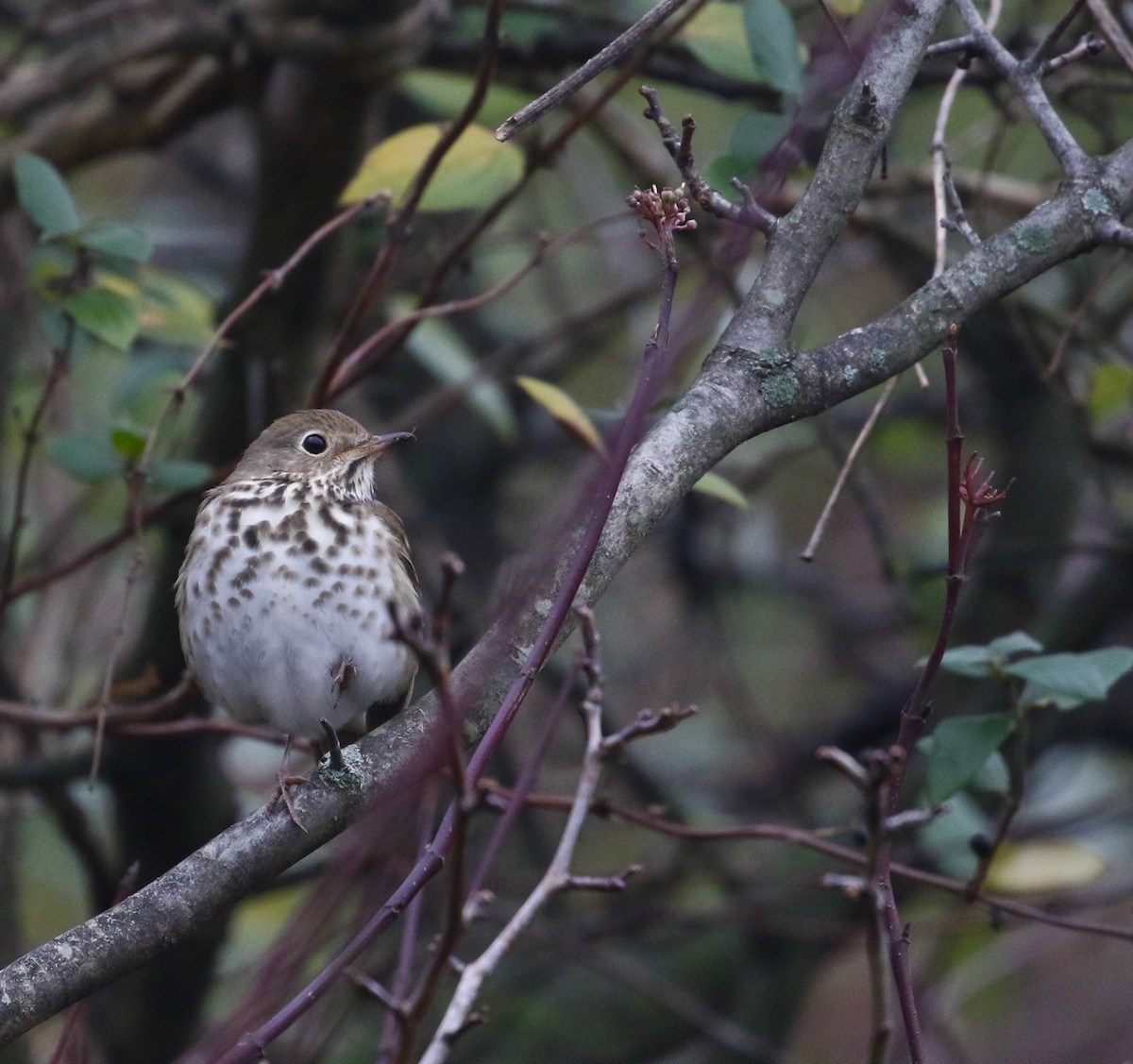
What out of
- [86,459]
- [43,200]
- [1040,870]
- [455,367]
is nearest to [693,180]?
[43,200]

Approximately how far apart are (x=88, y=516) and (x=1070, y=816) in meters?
3.36

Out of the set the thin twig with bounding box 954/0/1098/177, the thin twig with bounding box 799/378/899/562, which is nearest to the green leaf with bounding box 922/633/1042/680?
the thin twig with bounding box 799/378/899/562

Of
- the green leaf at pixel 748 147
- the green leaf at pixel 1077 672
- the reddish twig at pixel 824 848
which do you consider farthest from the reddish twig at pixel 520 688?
the green leaf at pixel 748 147

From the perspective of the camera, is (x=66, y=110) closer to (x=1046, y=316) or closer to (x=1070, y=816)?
(x=1046, y=316)

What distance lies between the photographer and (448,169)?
10.4 feet

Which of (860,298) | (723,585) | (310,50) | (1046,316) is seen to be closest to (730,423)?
(310,50)

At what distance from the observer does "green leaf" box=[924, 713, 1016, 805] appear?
8.42 feet

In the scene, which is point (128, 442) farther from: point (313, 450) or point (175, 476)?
point (313, 450)

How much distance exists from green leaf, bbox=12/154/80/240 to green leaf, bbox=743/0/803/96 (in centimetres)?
132

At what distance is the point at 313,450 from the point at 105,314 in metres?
0.54

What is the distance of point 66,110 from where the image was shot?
3.94 meters

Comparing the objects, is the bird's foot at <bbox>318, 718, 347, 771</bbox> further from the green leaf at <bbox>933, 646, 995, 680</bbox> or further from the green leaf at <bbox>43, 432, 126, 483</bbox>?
the green leaf at <bbox>43, 432, 126, 483</bbox>

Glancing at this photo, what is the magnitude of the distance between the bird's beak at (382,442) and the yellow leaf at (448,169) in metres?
0.46

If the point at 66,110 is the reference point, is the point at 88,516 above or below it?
below
